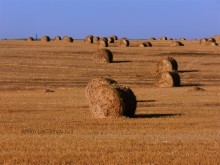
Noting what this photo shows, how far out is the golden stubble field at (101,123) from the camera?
12.0 m

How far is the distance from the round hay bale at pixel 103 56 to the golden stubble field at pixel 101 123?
246 inches

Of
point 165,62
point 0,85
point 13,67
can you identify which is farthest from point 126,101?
point 13,67

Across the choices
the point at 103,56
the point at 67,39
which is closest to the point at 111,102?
the point at 103,56

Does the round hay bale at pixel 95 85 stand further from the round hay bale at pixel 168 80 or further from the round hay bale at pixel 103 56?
the round hay bale at pixel 103 56

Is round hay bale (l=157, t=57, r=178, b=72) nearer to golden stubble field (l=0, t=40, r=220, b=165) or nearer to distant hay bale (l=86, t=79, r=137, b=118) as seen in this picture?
golden stubble field (l=0, t=40, r=220, b=165)

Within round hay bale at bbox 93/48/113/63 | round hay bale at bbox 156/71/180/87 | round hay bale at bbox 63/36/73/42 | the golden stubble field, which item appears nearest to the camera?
the golden stubble field

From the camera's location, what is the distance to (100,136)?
14992 mm

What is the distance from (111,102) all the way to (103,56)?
101 ft

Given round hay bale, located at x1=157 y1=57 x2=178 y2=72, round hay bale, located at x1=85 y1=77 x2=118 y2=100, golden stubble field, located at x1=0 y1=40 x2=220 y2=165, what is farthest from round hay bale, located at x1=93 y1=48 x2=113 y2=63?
round hay bale, located at x1=85 y1=77 x2=118 y2=100

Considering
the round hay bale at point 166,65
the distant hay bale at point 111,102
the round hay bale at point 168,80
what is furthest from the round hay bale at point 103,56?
the distant hay bale at point 111,102

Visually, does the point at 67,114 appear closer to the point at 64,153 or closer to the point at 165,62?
the point at 64,153

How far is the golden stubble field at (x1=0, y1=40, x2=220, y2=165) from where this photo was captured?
39.5 feet

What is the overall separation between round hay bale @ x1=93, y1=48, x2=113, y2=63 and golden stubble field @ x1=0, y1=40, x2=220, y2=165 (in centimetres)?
625

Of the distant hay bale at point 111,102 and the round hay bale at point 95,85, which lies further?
the round hay bale at point 95,85
